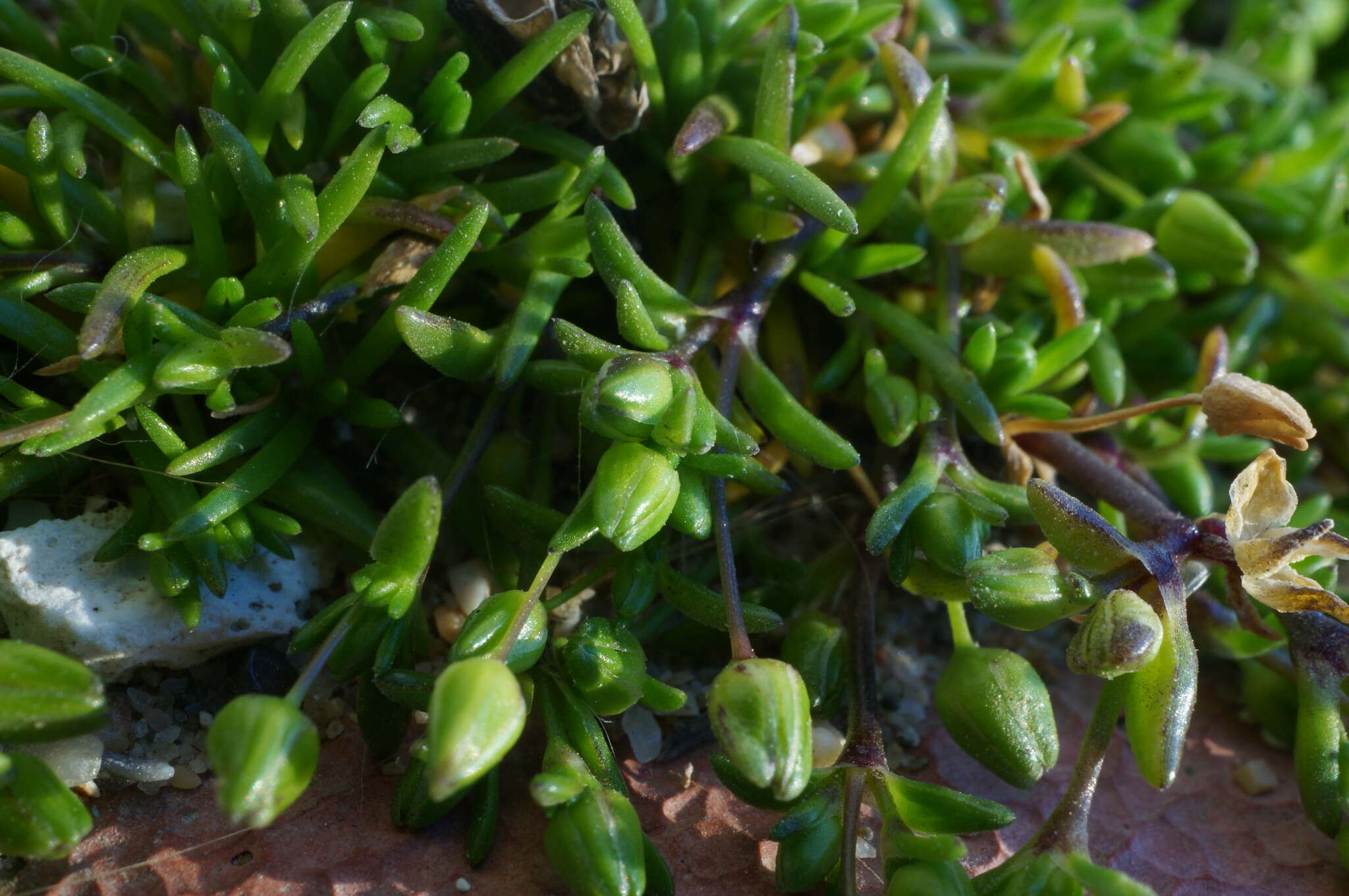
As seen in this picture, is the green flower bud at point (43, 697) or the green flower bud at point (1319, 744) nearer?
the green flower bud at point (43, 697)

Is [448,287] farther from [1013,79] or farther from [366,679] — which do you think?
[1013,79]

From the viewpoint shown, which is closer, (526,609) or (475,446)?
(526,609)

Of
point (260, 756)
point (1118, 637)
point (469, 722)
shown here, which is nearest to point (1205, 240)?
point (1118, 637)

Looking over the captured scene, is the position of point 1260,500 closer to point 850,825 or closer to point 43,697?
point 850,825

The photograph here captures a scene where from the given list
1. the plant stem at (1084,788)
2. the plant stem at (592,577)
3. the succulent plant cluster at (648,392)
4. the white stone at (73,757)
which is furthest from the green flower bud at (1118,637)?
the white stone at (73,757)

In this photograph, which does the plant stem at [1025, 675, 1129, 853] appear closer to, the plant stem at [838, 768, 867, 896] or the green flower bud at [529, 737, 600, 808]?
the plant stem at [838, 768, 867, 896]

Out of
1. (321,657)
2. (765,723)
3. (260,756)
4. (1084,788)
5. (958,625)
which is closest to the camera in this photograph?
(260,756)

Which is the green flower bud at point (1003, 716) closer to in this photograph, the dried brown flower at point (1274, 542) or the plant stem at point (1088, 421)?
the dried brown flower at point (1274, 542)
